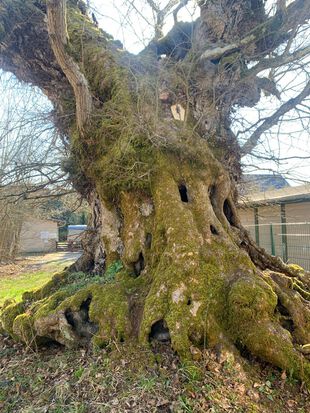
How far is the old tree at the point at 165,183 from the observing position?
3.23 m

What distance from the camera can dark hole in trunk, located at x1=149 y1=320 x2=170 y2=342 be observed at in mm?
3211

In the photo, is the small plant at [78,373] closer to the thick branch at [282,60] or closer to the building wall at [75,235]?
the building wall at [75,235]

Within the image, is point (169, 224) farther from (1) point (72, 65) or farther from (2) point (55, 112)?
(2) point (55, 112)

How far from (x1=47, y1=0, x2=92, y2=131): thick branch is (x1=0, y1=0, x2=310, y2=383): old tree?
0.02 meters

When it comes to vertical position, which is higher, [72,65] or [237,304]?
[72,65]

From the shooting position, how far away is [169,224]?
12.5ft

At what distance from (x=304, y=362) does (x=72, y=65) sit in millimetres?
4231

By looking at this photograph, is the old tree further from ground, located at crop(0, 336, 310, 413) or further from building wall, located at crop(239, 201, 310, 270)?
building wall, located at crop(239, 201, 310, 270)

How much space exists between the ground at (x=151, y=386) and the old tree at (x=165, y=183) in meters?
0.16

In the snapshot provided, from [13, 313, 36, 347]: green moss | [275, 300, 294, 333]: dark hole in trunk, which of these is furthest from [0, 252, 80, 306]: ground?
[275, 300, 294, 333]: dark hole in trunk

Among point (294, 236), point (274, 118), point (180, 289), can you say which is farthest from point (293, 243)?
point (180, 289)

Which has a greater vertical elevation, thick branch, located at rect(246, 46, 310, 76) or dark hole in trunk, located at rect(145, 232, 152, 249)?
thick branch, located at rect(246, 46, 310, 76)

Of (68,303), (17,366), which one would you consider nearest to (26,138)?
(68,303)

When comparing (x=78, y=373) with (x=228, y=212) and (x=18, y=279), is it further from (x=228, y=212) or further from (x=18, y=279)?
(x=18, y=279)
